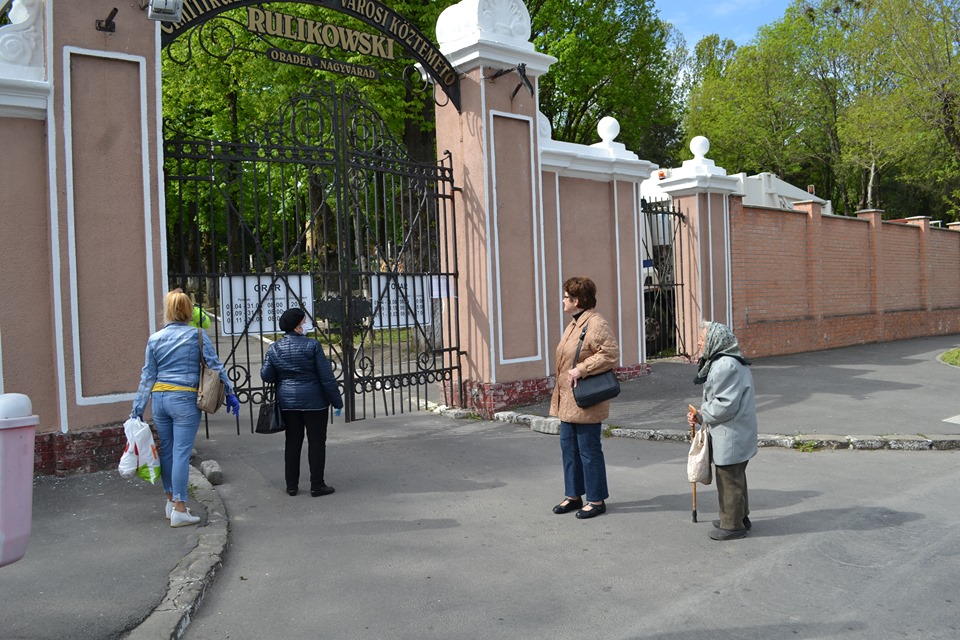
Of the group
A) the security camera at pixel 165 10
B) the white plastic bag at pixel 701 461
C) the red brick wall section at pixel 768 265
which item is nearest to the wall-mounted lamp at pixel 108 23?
the security camera at pixel 165 10

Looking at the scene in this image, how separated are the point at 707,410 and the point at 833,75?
36.5 meters

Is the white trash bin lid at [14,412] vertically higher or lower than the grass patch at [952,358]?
higher

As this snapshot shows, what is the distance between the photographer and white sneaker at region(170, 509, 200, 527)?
17.5 ft

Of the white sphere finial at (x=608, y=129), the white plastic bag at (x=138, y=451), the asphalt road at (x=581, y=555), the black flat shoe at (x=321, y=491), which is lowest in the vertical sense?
the asphalt road at (x=581, y=555)

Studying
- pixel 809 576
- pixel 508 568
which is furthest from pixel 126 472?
pixel 809 576

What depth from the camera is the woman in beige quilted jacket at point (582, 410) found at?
18.2 feet

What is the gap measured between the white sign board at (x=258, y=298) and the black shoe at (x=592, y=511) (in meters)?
3.51

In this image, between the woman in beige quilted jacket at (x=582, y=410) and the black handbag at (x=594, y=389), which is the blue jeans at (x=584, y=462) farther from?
the black handbag at (x=594, y=389)

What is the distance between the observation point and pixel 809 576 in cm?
441

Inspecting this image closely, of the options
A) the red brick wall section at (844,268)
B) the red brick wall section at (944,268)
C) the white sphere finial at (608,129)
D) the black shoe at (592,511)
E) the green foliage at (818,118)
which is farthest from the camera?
the green foliage at (818,118)

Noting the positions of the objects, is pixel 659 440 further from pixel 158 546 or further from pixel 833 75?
pixel 833 75

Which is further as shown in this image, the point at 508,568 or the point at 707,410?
the point at 707,410

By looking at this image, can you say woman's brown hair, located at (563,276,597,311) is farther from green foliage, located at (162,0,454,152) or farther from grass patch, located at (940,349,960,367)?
grass patch, located at (940,349,960,367)

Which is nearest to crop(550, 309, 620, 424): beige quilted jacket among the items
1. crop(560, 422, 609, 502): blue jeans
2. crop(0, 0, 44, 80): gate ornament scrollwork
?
crop(560, 422, 609, 502): blue jeans
